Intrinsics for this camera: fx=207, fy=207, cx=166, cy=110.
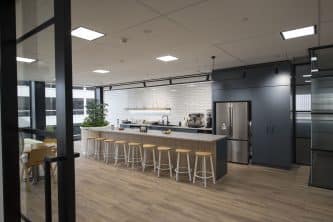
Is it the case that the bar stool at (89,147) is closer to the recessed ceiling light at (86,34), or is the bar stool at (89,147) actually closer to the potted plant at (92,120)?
the potted plant at (92,120)

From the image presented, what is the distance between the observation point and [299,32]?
3.40m

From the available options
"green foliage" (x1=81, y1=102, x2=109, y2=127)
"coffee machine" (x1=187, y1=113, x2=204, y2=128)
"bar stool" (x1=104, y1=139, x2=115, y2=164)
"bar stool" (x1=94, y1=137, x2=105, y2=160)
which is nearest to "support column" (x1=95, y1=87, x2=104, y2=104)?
"green foliage" (x1=81, y1=102, x2=109, y2=127)

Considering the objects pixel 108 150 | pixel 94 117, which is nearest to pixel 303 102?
pixel 108 150

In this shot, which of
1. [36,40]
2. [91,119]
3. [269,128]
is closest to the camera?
[36,40]

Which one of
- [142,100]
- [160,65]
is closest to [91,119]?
[142,100]

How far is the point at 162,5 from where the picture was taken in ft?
7.91

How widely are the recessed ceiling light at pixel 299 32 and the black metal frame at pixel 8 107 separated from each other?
3.72 metres

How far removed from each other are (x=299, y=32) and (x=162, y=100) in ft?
19.0

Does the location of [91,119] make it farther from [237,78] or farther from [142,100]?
[237,78]

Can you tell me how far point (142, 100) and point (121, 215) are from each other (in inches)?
257

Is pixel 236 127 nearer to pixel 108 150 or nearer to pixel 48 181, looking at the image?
pixel 108 150

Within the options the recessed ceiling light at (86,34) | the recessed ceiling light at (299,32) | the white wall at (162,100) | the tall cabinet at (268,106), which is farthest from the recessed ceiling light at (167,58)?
the white wall at (162,100)

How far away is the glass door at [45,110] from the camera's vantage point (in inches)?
48.4

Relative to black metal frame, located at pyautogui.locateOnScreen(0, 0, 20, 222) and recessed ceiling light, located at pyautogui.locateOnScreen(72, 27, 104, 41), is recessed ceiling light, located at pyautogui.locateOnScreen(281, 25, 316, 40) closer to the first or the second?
recessed ceiling light, located at pyautogui.locateOnScreen(72, 27, 104, 41)
